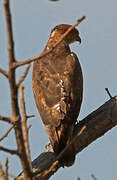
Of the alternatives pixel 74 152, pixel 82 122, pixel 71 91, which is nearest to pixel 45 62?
pixel 71 91

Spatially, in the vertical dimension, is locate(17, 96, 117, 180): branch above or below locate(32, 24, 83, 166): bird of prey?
below

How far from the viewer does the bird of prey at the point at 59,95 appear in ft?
19.5

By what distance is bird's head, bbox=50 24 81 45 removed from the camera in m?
8.48

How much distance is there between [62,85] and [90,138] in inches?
41.5

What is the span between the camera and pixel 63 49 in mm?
7840

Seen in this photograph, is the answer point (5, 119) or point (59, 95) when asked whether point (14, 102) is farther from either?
point (59, 95)

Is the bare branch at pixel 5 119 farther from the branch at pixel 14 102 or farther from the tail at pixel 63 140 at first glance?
the tail at pixel 63 140

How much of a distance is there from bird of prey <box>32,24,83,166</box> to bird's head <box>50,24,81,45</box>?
82 centimetres

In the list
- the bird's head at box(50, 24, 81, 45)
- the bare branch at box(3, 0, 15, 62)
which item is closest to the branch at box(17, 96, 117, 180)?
the bird's head at box(50, 24, 81, 45)

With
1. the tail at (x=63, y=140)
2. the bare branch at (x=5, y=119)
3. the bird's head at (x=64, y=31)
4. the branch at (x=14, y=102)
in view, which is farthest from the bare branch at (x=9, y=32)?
the bird's head at (x=64, y=31)

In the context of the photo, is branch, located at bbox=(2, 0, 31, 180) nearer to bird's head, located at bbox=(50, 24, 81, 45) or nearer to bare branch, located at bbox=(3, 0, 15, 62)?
bare branch, located at bbox=(3, 0, 15, 62)

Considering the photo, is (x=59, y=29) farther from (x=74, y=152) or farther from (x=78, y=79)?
(x=74, y=152)

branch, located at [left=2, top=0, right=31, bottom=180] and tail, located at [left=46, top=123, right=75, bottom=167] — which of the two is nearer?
branch, located at [left=2, top=0, right=31, bottom=180]

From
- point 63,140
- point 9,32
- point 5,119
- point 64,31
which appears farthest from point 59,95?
point 9,32
